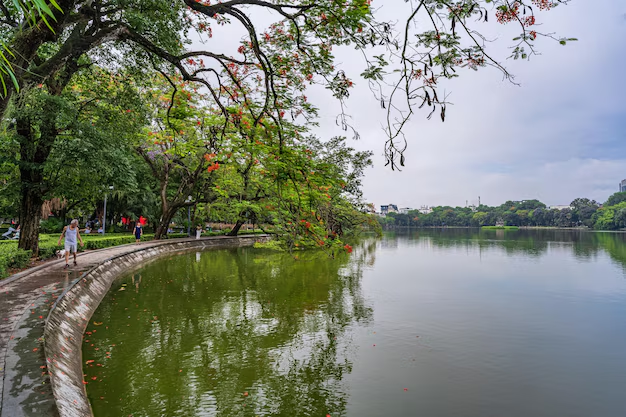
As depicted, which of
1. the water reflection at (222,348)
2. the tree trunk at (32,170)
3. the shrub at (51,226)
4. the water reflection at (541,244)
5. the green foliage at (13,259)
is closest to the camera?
the water reflection at (222,348)

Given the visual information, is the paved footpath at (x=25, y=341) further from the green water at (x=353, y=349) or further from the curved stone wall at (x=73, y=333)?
the green water at (x=353, y=349)

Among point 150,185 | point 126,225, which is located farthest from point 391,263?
point 126,225

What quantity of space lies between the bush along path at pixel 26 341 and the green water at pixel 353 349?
2.84 feet

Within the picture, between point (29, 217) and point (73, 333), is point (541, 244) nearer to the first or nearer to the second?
point (29, 217)

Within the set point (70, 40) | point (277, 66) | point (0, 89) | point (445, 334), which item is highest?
point (70, 40)

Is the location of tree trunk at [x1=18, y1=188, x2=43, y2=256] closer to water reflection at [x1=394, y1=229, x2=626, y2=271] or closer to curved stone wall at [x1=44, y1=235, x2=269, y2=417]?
curved stone wall at [x1=44, y1=235, x2=269, y2=417]

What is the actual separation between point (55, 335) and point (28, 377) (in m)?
1.87

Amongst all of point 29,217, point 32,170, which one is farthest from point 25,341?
point 29,217

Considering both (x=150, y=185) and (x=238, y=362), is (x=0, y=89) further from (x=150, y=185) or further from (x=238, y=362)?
(x=150, y=185)

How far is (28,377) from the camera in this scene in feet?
14.0

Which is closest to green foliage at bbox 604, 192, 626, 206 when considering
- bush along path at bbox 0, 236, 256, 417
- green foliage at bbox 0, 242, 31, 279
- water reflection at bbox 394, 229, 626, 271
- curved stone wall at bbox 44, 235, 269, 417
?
water reflection at bbox 394, 229, 626, 271

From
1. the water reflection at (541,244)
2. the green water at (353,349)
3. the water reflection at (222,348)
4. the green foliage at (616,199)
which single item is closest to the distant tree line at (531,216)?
the green foliage at (616,199)

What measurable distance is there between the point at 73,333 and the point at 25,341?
1702 mm

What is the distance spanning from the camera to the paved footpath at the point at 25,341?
3.82 metres
